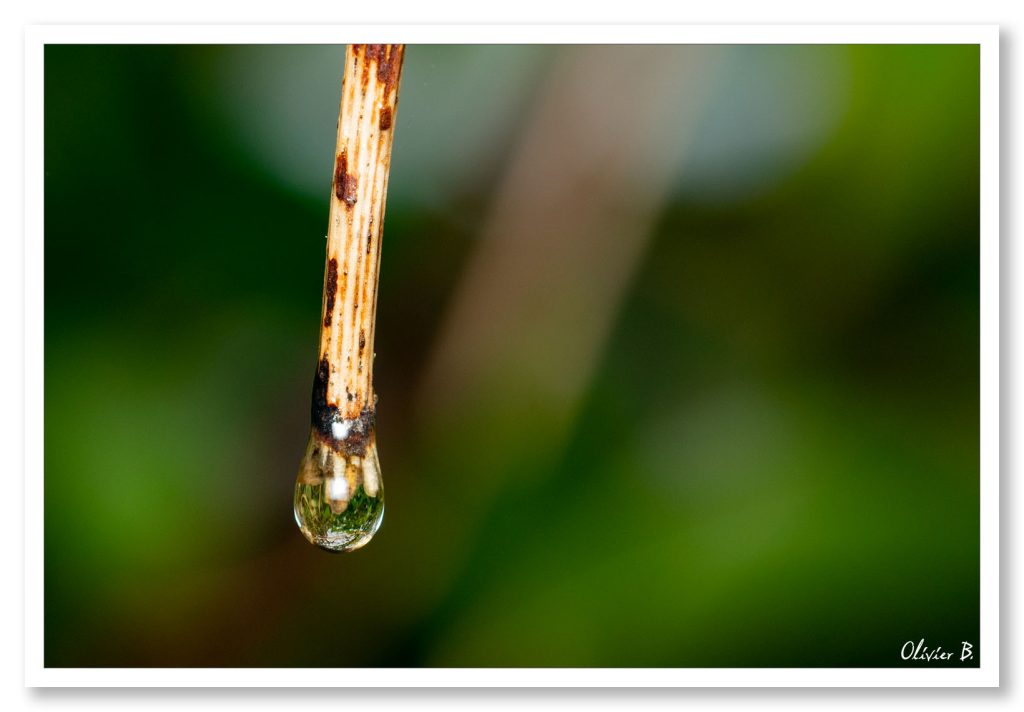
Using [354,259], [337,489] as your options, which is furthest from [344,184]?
[337,489]

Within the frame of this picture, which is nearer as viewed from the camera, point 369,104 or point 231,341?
point 369,104

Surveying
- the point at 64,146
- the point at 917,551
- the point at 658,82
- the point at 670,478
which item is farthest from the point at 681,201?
the point at 64,146

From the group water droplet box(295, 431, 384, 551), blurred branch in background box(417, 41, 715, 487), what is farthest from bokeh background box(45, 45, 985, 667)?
water droplet box(295, 431, 384, 551)

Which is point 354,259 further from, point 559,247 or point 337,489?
point 559,247

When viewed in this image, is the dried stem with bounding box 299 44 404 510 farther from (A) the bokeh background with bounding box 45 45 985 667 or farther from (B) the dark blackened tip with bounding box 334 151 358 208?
(A) the bokeh background with bounding box 45 45 985 667

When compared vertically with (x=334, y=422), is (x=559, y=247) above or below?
above
